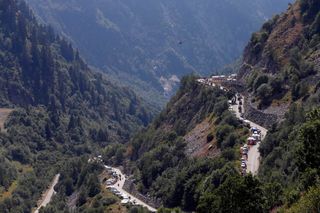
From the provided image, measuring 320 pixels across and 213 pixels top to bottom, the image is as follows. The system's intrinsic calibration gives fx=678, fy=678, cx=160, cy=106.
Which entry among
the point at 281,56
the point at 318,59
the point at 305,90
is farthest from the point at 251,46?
the point at 305,90

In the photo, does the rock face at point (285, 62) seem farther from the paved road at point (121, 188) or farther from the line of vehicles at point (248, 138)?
the paved road at point (121, 188)

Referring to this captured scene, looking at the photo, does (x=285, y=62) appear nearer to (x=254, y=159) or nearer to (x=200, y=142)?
(x=200, y=142)

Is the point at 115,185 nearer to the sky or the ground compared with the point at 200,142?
nearer to the ground

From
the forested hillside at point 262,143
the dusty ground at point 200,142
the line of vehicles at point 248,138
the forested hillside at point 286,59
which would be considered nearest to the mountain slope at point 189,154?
the dusty ground at point 200,142

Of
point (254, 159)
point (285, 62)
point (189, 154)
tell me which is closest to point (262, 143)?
point (254, 159)

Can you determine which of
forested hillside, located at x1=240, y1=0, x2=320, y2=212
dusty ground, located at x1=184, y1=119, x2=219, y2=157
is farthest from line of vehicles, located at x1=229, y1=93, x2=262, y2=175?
dusty ground, located at x1=184, y1=119, x2=219, y2=157

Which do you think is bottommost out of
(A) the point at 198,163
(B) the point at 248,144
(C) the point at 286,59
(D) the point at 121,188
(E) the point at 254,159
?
(D) the point at 121,188

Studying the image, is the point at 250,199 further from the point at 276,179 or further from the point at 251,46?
the point at 251,46

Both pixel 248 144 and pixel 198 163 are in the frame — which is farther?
pixel 198 163
